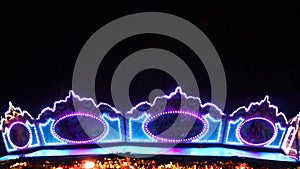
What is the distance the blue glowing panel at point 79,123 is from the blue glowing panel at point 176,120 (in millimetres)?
513

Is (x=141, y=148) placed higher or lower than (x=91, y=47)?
lower

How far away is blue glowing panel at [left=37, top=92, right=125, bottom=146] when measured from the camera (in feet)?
29.3

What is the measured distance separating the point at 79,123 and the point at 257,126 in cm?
501

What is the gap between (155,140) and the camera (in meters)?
8.95

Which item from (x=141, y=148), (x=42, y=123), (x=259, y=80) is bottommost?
(x=141, y=148)

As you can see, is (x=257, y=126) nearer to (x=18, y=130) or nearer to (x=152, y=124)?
(x=152, y=124)

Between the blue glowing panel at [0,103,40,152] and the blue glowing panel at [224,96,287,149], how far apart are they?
18.4ft

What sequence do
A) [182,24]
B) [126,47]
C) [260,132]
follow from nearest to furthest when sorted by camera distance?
[260,132]
[182,24]
[126,47]

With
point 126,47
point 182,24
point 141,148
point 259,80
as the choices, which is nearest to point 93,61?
point 126,47

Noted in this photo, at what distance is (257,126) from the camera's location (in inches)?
342

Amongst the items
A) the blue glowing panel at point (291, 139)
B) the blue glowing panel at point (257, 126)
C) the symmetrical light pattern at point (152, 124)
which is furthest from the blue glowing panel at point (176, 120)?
the blue glowing panel at point (291, 139)

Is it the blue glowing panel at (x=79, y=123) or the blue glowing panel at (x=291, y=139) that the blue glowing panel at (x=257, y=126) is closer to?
the blue glowing panel at (x=291, y=139)

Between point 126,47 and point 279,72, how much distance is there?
5987mm

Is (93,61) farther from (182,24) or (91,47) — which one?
(182,24)
